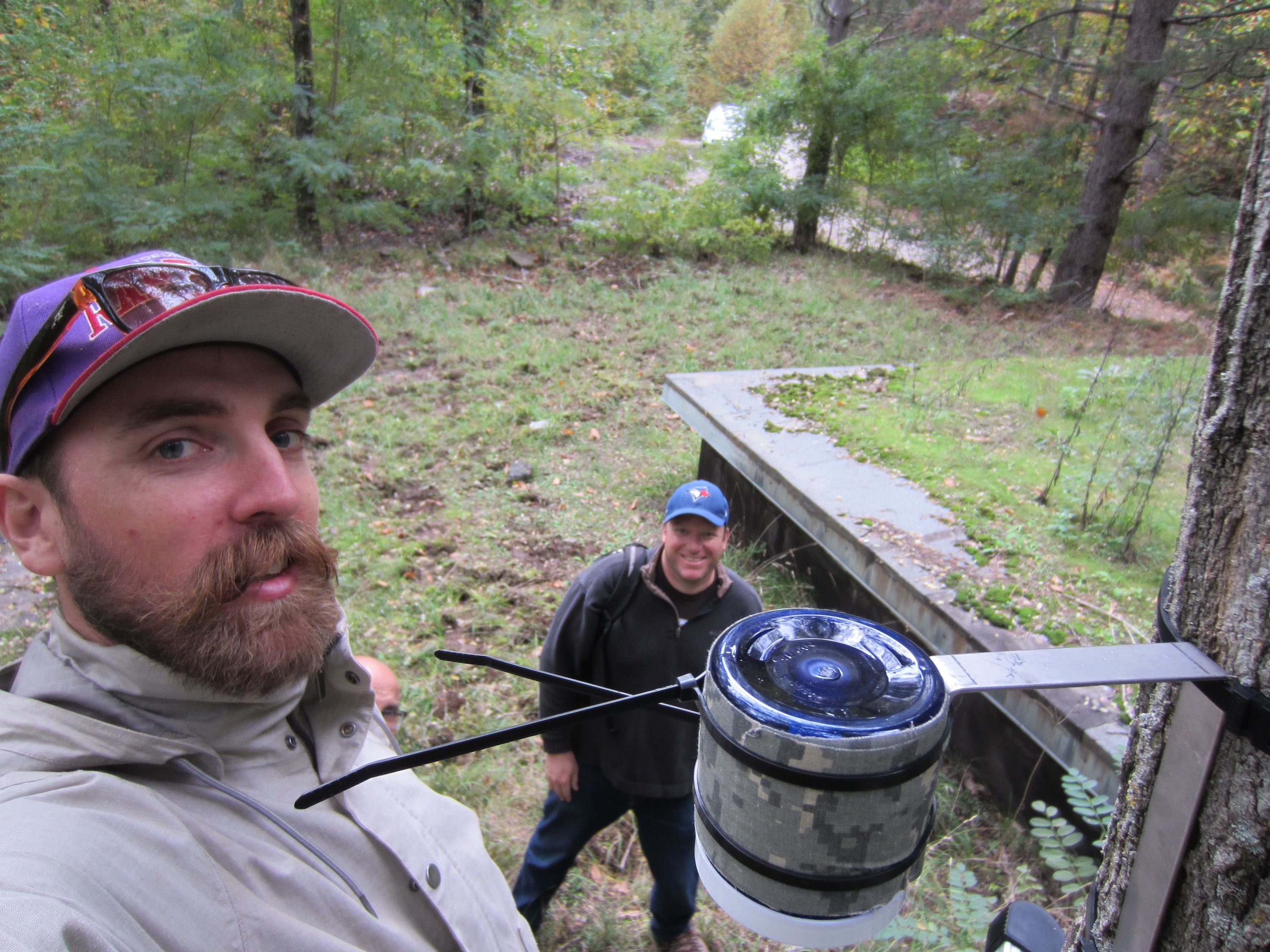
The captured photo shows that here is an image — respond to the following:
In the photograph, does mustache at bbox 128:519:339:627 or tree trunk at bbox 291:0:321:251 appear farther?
tree trunk at bbox 291:0:321:251

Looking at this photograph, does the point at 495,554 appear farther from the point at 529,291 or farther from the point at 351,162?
the point at 351,162

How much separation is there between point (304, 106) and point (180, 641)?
454 inches

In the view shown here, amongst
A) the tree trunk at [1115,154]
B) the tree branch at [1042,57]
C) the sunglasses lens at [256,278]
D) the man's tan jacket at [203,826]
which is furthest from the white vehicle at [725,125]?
the man's tan jacket at [203,826]

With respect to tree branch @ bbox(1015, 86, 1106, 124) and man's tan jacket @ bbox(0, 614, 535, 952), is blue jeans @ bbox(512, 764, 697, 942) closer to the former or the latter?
man's tan jacket @ bbox(0, 614, 535, 952)

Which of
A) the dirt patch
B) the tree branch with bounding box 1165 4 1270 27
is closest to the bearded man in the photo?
the dirt patch

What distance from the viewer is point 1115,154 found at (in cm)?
1009

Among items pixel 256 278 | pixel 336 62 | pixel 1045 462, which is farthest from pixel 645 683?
pixel 336 62

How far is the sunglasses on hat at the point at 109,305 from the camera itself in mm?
1162

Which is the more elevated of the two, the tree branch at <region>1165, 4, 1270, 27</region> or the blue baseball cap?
the tree branch at <region>1165, 4, 1270, 27</region>

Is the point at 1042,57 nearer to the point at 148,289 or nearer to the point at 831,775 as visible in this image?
the point at 148,289

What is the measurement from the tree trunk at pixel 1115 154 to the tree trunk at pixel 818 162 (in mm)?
4012

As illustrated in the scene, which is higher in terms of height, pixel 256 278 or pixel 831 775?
pixel 256 278

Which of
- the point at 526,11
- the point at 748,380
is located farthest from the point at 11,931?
the point at 526,11

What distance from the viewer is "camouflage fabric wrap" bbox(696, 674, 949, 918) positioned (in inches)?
24.1
